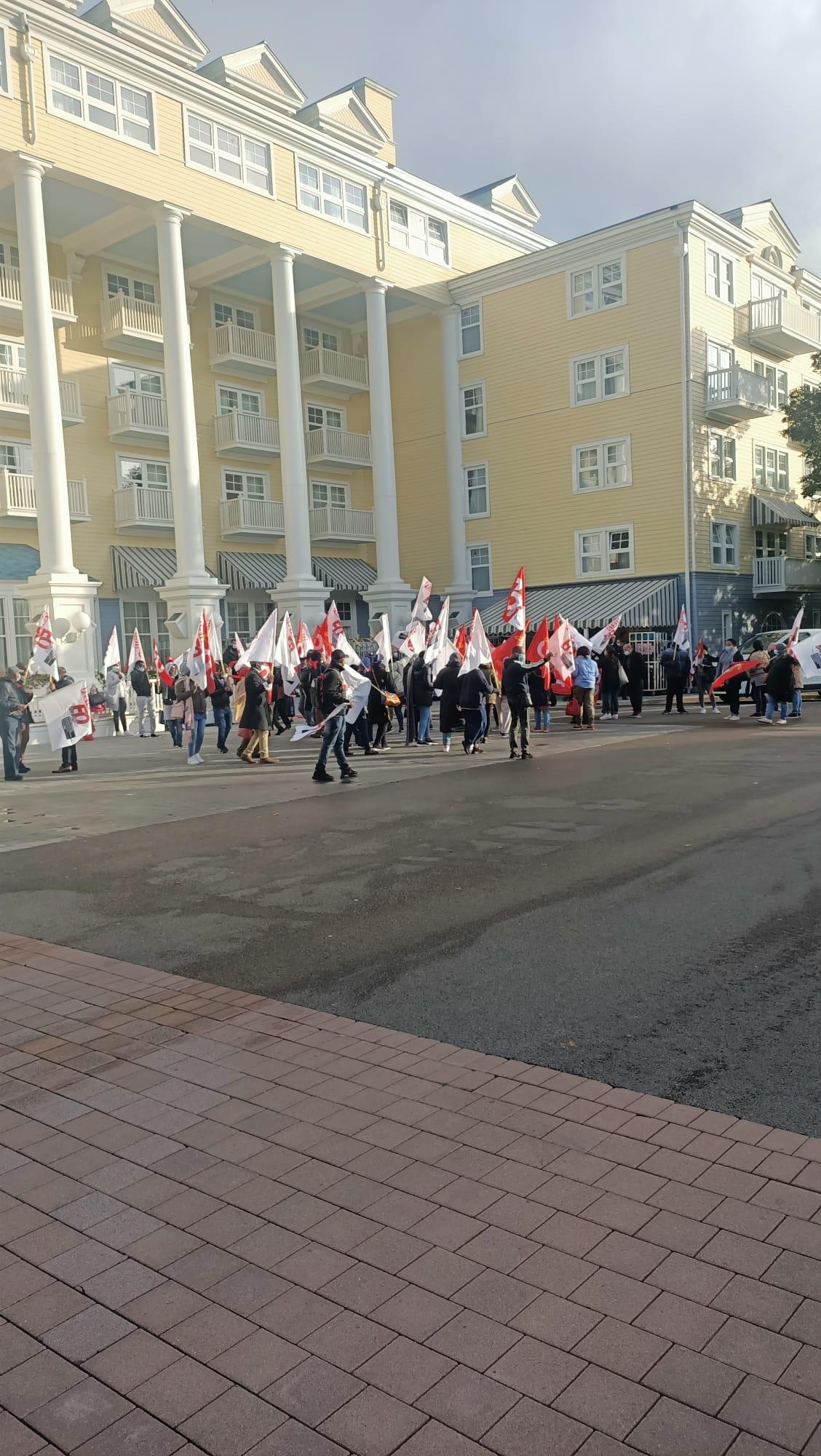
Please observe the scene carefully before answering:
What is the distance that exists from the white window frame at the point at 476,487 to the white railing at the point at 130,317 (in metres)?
11.2

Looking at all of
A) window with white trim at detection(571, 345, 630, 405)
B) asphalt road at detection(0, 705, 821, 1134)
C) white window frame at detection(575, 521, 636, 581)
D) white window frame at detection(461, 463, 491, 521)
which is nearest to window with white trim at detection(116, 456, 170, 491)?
white window frame at detection(461, 463, 491, 521)

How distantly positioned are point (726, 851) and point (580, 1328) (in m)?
6.59

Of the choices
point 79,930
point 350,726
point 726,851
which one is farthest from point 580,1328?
point 350,726

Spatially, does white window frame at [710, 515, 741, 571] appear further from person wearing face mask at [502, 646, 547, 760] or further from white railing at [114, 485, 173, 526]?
person wearing face mask at [502, 646, 547, 760]

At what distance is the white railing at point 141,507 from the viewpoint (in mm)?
30078

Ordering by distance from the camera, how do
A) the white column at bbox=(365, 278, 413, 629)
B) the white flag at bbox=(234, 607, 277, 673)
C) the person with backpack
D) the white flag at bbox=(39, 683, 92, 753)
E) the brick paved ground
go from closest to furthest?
the brick paved ground < the person with backpack < the white flag at bbox=(39, 683, 92, 753) < the white flag at bbox=(234, 607, 277, 673) < the white column at bbox=(365, 278, 413, 629)

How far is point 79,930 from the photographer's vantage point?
7.52 m

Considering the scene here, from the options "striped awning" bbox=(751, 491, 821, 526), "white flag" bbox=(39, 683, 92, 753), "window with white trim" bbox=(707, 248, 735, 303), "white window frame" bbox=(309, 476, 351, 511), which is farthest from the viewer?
"white window frame" bbox=(309, 476, 351, 511)

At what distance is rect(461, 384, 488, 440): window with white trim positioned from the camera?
36.4 meters

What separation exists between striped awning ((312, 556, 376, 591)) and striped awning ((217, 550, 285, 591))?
1.80 m

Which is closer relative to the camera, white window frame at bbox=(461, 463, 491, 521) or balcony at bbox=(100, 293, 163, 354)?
balcony at bbox=(100, 293, 163, 354)

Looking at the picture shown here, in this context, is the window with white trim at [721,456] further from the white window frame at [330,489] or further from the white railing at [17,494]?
the white railing at [17,494]

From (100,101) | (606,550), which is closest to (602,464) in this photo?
(606,550)

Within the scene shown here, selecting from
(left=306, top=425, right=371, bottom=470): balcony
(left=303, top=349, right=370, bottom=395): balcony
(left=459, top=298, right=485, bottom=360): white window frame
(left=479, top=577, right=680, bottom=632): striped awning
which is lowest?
(left=479, top=577, right=680, bottom=632): striped awning
